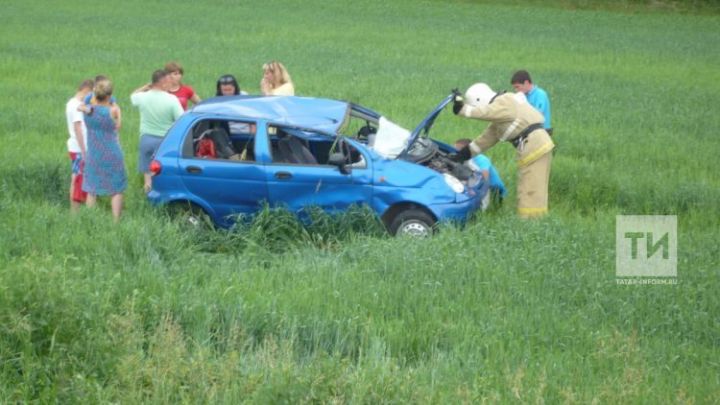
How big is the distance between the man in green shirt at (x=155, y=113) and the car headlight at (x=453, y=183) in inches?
130

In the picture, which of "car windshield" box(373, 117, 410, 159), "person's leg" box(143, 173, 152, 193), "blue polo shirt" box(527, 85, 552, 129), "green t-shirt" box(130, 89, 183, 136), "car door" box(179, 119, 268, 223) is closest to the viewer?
"car door" box(179, 119, 268, 223)

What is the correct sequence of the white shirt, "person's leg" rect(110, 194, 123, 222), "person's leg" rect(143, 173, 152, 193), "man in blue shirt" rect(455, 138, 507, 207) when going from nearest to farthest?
1. "person's leg" rect(110, 194, 123, 222)
2. "person's leg" rect(143, 173, 152, 193)
3. the white shirt
4. "man in blue shirt" rect(455, 138, 507, 207)

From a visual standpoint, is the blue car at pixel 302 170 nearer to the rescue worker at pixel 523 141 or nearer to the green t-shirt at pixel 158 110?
the rescue worker at pixel 523 141

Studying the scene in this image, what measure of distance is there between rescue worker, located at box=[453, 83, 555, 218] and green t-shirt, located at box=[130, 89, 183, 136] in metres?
3.38

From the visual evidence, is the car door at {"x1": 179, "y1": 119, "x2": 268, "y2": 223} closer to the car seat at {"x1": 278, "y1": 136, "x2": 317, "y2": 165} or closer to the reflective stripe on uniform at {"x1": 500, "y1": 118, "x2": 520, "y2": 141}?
the car seat at {"x1": 278, "y1": 136, "x2": 317, "y2": 165}

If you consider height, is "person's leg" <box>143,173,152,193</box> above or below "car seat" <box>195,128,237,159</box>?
below

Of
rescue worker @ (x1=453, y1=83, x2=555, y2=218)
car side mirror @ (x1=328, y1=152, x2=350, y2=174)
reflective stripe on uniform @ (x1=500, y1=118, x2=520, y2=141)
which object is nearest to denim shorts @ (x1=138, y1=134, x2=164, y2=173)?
car side mirror @ (x1=328, y1=152, x2=350, y2=174)

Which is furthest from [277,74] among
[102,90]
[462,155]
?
[462,155]

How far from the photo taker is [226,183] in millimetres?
11492

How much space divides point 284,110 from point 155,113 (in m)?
1.75

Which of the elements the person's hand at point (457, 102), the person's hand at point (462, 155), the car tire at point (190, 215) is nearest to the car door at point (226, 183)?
the car tire at point (190, 215)

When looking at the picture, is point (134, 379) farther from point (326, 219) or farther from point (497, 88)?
point (497, 88)

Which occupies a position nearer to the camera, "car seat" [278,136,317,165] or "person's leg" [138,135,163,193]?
"car seat" [278,136,317,165]

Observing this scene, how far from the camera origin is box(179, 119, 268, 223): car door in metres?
11.5
